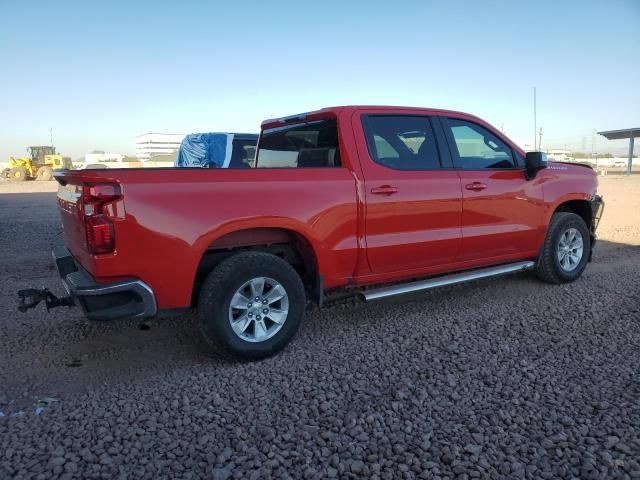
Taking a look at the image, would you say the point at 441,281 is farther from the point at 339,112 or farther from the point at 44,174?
the point at 44,174

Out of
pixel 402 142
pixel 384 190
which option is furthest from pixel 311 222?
pixel 402 142

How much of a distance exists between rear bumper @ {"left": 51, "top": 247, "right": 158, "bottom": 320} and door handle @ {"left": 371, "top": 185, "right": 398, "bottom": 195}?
1895 millimetres

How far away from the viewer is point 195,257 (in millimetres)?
3383

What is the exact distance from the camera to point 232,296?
11.5 feet

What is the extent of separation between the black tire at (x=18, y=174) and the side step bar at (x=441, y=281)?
38.8 meters

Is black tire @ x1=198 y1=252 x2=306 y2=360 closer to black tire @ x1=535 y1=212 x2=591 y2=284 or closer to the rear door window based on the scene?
the rear door window

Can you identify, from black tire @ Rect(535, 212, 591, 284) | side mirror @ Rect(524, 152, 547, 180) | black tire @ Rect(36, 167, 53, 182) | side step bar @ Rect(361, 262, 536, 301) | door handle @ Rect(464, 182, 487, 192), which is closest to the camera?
side step bar @ Rect(361, 262, 536, 301)

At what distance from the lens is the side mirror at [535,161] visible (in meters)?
4.94

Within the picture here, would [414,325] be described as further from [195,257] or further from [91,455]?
[91,455]

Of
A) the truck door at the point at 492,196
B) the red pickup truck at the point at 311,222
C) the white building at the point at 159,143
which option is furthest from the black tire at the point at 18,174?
the truck door at the point at 492,196

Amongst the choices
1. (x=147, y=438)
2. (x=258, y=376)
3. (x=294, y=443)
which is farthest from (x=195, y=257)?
(x=294, y=443)

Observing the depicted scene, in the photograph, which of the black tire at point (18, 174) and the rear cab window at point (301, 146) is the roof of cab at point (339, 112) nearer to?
the rear cab window at point (301, 146)

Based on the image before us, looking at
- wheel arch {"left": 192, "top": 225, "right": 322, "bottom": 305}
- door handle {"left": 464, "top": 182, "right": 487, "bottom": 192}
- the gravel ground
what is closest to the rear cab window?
wheel arch {"left": 192, "top": 225, "right": 322, "bottom": 305}

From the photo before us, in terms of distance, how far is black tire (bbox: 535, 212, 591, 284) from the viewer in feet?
17.9
